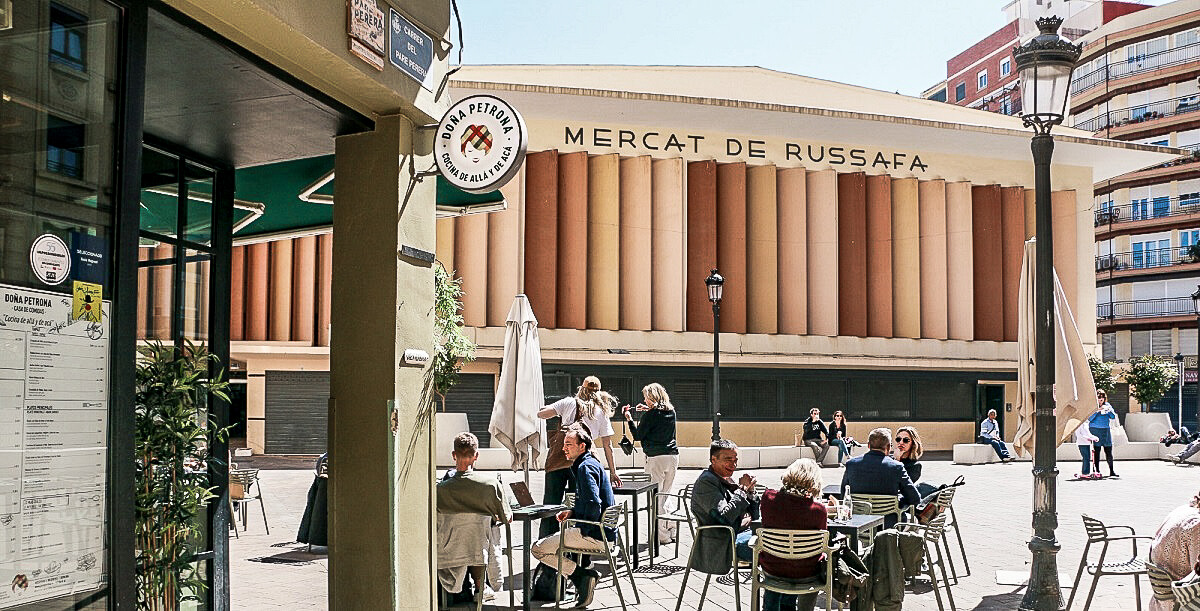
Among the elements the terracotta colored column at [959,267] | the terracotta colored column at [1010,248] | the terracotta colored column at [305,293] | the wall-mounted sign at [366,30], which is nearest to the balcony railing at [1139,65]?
the terracotta colored column at [1010,248]

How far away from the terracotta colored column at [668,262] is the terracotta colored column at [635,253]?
0.36m

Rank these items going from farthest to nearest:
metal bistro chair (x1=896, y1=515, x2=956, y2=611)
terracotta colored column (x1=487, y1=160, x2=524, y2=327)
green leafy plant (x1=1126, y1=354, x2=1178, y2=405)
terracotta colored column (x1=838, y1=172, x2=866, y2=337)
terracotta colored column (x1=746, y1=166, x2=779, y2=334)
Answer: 1. green leafy plant (x1=1126, y1=354, x2=1178, y2=405)
2. terracotta colored column (x1=838, y1=172, x2=866, y2=337)
3. terracotta colored column (x1=746, y1=166, x2=779, y2=334)
4. terracotta colored column (x1=487, y1=160, x2=524, y2=327)
5. metal bistro chair (x1=896, y1=515, x2=956, y2=611)

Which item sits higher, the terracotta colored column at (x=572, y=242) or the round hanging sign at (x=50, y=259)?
the terracotta colored column at (x=572, y=242)

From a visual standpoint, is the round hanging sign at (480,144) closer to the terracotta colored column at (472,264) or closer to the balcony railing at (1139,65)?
the terracotta colored column at (472,264)

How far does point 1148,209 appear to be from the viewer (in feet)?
185

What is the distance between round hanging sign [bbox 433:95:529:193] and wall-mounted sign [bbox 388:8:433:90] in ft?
1.05

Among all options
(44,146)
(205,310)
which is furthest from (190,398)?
(44,146)

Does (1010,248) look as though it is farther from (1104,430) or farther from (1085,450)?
(1085,450)

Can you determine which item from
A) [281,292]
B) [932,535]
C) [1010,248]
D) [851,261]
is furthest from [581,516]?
[1010,248]

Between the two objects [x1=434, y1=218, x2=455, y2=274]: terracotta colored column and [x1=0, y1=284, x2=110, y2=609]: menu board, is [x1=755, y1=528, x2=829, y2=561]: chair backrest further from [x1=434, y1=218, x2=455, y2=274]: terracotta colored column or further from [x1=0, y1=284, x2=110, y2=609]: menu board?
[x1=434, y1=218, x2=455, y2=274]: terracotta colored column

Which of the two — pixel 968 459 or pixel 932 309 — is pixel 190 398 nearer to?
pixel 968 459

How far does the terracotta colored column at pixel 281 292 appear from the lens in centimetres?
2839

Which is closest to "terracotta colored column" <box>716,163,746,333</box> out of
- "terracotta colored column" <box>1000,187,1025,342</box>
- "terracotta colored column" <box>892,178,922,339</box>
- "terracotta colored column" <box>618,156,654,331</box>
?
"terracotta colored column" <box>618,156,654,331</box>

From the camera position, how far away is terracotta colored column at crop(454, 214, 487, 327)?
28.1 metres
